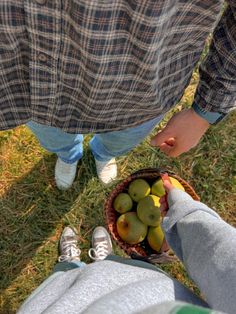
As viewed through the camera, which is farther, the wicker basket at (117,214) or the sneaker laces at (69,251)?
the sneaker laces at (69,251)

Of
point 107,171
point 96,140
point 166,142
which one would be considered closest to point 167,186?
point 166,142

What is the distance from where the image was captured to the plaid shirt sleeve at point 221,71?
0.85 m

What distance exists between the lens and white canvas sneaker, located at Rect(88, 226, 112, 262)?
181cm

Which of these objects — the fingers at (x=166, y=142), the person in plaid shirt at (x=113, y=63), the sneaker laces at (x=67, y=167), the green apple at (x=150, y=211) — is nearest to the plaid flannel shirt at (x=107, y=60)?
the person in plaid shirt at (x=113, y=63)

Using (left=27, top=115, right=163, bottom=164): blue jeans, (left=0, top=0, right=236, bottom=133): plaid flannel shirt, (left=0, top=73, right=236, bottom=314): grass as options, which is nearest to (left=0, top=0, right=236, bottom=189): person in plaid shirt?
(left=0, top=0, right=236, bottom=133): plaid flannel shirt

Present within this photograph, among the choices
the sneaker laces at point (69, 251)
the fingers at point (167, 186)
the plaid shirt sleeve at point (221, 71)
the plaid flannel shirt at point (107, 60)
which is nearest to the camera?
the plaid flannel shirt at point (107, 60)

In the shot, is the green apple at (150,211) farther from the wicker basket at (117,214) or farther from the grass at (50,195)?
the grass at (50,195)

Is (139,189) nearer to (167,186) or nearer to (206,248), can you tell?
(167,186)

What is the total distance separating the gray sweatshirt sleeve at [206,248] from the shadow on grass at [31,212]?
87 centimetres

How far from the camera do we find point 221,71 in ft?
2.99

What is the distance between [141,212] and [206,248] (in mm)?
721

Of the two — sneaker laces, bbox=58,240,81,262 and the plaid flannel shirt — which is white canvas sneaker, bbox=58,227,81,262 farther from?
the plaid flannel shirt

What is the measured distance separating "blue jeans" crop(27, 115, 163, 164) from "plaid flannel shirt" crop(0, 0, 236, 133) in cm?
19

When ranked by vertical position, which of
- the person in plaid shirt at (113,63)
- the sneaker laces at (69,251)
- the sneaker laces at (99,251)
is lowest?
the sneaker laces at (69,251)
